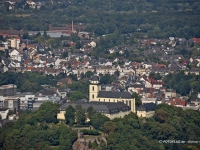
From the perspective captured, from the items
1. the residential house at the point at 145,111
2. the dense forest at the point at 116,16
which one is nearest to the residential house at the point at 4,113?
the residential house at the point at 145,111

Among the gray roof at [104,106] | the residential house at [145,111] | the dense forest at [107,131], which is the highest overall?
the gray roof at [104,106]

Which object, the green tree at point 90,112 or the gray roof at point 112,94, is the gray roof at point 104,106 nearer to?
the green tree at point 90,112

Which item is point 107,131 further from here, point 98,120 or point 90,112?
point 90,112

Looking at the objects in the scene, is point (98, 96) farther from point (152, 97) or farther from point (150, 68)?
point (150, 68)

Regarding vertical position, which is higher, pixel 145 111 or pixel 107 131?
pixel 145 111

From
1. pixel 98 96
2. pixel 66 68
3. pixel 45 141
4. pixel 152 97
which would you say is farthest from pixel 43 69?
pixel 45 141

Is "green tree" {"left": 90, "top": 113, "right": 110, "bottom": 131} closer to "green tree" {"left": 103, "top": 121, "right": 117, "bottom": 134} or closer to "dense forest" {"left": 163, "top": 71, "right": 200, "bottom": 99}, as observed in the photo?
"green tree" {"left": 103, "top": 121, "right": 117, "bottom": 134}

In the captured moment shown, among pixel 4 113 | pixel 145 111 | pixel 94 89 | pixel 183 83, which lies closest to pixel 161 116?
pixel 145 111

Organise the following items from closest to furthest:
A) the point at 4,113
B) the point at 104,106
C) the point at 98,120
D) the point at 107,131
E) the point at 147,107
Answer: the point at 107,131
the point at 98,120
the point at 104,106
the point at 147,107
the point at 4,113
